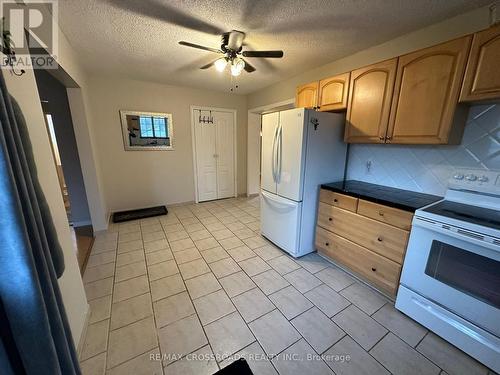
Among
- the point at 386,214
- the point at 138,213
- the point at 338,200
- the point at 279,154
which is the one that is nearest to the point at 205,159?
the point at 138,213

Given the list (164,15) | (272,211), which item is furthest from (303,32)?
(272,211)

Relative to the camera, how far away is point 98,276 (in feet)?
6.78

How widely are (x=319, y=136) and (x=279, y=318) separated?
1.78 metres

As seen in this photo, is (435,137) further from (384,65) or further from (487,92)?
(384,65)

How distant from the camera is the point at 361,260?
1931 mm

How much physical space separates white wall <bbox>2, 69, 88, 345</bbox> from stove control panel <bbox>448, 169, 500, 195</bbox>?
3.00m

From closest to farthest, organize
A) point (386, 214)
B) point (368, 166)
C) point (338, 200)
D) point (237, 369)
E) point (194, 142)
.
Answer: point (237, 369), point (386, 214), point (338, 200), point (368, 166), point (194, 142)

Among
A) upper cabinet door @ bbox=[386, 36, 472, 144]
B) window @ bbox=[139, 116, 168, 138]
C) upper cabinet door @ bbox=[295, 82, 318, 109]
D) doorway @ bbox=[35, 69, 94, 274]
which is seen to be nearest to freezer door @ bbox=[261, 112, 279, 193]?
upper cabinet door @ bbox=[295, 82, 318, 109]

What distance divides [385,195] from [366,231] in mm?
379

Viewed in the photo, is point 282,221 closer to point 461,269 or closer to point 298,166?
point 298,166

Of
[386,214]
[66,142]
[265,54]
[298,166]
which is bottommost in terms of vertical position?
[386,214]

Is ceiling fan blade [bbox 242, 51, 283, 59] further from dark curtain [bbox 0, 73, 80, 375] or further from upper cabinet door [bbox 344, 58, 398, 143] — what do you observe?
dark curtain [bbox 0, 73, 80, 375]

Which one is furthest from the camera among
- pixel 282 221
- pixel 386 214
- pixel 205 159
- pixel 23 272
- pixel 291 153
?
pixel 205 159

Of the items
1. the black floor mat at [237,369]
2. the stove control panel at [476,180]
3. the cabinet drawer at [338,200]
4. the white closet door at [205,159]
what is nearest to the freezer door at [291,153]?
the cabinet drawer at [338,200]
